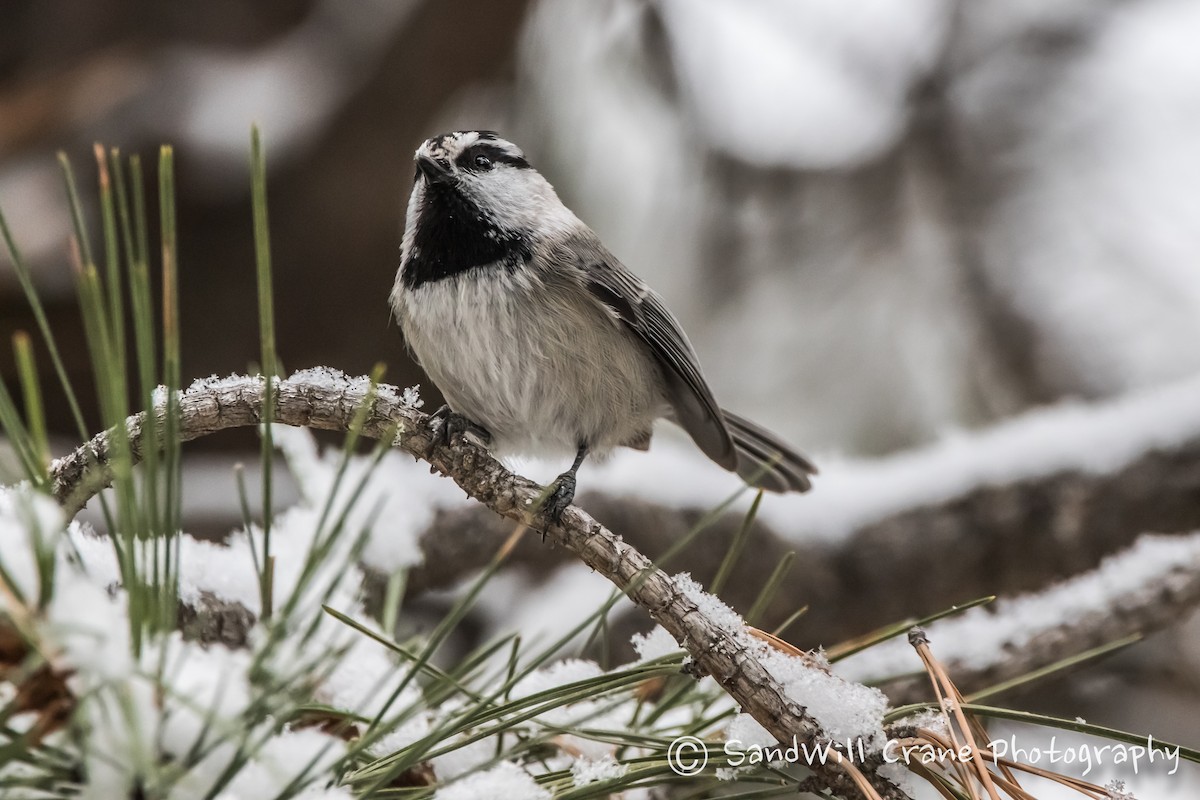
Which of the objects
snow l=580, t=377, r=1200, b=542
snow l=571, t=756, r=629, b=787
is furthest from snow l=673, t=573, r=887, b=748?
snow l=580, t=377, r=1200, b=542

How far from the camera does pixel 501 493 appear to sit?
3.45ft

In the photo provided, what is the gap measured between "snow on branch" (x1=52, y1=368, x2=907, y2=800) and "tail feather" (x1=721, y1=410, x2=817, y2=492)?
0.85 m

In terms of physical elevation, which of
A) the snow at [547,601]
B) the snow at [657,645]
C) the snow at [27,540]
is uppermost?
the snow at [547,601]

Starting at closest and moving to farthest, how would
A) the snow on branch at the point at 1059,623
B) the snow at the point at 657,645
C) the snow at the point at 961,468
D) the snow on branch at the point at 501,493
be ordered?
1. the snow on branch at the point at 501,493
2. the snow at the point at 657,645
3. the snow on branch at the point at 1059,623
4. the snow at the point at 961,468

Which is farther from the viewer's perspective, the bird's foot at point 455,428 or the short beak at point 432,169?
the short beak at point 432,169

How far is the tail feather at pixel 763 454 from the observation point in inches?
72.4

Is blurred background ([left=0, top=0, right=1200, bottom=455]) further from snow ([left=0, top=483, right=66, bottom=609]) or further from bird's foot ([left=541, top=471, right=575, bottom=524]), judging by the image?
snow ([left=0, top=483, right=66, bottom=609])

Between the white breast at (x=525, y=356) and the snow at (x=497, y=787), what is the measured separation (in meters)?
0.76

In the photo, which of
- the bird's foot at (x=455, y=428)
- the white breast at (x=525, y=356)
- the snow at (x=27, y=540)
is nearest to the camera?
the snow at (x=27, y=540)

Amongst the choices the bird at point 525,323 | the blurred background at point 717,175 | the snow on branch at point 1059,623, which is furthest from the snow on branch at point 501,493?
the blurred background at point 717,175

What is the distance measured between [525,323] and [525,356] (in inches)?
2.1

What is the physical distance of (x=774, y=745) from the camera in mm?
836

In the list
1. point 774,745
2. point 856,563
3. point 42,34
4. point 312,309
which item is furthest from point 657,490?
point 42,34

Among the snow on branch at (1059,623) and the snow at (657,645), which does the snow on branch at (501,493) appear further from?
the snow on branch at (1059,623)
